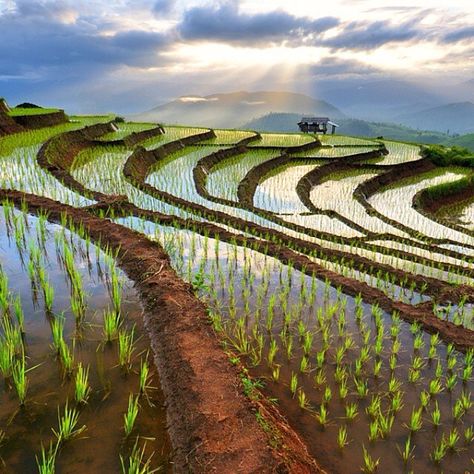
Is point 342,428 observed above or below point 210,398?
below

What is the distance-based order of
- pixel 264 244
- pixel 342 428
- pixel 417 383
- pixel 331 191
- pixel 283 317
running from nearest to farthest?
pixel 342 428, pixel 417 383, pixel 283 317, pixel 264 244, pixel 331 191

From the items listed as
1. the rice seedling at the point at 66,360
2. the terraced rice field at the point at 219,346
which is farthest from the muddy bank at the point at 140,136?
the rice seedling at the point at 66,360

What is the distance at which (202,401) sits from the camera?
2.59m

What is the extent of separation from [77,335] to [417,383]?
285cm

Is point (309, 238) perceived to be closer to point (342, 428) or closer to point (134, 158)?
point (342, 428)

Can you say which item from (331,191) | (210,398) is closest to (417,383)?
(210,398)

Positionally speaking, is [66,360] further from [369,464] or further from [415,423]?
[415,423]

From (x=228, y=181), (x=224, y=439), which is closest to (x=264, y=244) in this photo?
(x=224, y=439)

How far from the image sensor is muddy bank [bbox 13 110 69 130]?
680 inches

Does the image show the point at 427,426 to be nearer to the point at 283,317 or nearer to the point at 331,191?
the point at 283,317

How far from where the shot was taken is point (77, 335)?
337cm

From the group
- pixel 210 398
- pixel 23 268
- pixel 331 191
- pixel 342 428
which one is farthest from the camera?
pixel 331 191

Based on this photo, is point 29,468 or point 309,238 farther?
point 309,238

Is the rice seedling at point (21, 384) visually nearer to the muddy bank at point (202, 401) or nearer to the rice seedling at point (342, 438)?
the muddy bank at point (202, 401)
